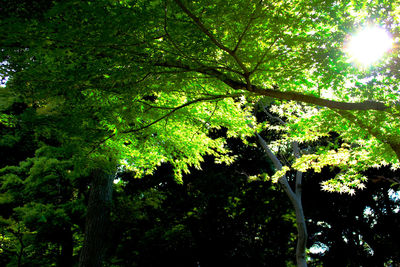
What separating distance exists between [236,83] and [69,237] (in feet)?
25.4

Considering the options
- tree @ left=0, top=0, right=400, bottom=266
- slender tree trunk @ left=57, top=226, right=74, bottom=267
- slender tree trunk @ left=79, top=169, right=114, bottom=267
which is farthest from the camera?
slender tree trunk @ left=57, top=226, right=74, bottom=267

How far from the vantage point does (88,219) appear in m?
5.88

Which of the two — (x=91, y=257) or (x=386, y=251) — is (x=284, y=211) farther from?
(x=386, y=251)

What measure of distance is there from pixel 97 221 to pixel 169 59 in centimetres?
496

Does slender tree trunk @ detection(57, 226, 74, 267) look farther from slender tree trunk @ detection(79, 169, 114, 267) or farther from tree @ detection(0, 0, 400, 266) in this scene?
tree @ detection(0, 0, 400, 266)

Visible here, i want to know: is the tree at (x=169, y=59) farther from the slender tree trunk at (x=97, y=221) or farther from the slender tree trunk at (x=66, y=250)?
the slender tree trunk at (x=66, y=250)

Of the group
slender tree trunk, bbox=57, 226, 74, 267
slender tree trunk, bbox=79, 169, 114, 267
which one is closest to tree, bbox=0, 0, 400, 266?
slender tree trunk, bbox=79, 169, 114, 267

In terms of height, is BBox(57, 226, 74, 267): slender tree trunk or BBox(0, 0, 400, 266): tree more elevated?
BBox(0, 0, 400, 266): tree

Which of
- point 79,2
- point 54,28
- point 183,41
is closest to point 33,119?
point 54,28

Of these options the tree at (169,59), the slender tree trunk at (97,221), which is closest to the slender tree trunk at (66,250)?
the slender tree trunk at (97,221)

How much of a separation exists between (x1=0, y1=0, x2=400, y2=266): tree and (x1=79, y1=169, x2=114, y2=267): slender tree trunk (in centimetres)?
211

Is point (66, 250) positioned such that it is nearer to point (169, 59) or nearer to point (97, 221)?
point (97, 221)

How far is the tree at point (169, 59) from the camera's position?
6.72 ft

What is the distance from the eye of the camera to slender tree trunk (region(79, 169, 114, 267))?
550 centimetres
